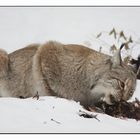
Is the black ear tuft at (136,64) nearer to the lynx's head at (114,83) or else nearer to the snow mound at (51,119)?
the lynx's head at (114,83)

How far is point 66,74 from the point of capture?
3.05m

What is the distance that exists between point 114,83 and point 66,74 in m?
0.28

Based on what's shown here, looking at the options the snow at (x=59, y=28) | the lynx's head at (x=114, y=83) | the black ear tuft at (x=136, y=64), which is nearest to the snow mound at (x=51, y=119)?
the snow at (x=59, y=28)

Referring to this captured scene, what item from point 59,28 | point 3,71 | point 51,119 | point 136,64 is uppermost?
point 59,28

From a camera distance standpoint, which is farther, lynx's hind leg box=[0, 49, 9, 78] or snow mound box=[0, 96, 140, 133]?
lynx's hind leg box=[0, 49, 9, 78]

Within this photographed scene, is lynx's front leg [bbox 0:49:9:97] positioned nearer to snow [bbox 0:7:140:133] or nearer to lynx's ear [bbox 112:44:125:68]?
snow [bbox 0:7:140:133]

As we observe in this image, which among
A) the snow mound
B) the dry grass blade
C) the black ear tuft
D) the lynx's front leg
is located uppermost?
the black ear tuft

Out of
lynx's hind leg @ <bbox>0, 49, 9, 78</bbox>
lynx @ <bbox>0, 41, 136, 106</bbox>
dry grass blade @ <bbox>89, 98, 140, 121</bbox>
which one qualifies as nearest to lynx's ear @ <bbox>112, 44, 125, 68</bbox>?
lynx @ <bbox>0, 41, 136, 106</bbox>

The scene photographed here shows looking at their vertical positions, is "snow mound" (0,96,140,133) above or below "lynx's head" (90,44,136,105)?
below

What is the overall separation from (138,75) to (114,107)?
0.74 ft

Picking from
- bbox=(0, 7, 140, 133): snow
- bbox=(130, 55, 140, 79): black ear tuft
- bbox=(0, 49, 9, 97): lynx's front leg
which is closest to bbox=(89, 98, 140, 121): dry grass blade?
bbox=(0, 7, 140, 133): snow

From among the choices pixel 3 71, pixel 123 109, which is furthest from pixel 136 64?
pixel 3 71

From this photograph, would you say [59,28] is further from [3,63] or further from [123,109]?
[123,109]

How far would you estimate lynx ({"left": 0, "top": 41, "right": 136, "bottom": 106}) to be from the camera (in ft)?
9.80
